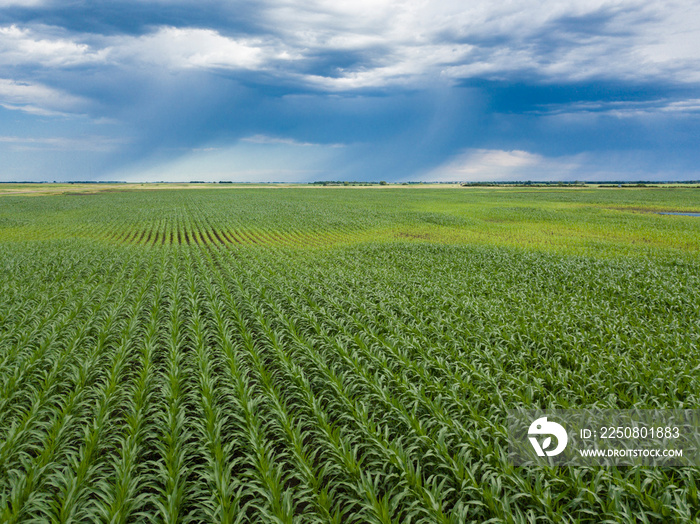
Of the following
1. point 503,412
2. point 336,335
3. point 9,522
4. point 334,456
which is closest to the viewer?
point 9,522

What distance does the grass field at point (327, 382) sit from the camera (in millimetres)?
4816

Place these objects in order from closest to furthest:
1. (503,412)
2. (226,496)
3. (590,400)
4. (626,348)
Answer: (226,496) → (503,412) → (590,400) → (626,348)

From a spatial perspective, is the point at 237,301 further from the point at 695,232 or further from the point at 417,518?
the point at 695,232

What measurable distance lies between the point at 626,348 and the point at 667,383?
1826 millimetres

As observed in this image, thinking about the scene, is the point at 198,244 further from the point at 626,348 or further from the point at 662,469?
the point at 662,469

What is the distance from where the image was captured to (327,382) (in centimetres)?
746

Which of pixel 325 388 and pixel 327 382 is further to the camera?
pixel 325 388

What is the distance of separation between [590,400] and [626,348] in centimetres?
316

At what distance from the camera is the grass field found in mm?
4816

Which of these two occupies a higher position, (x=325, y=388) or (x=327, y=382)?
(x=327, y=382)

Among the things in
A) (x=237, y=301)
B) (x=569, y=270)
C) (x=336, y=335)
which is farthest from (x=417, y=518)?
(x=569, y=270)

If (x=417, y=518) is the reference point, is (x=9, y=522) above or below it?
above

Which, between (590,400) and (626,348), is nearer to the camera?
(590,400)

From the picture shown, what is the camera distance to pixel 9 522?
4438mm
